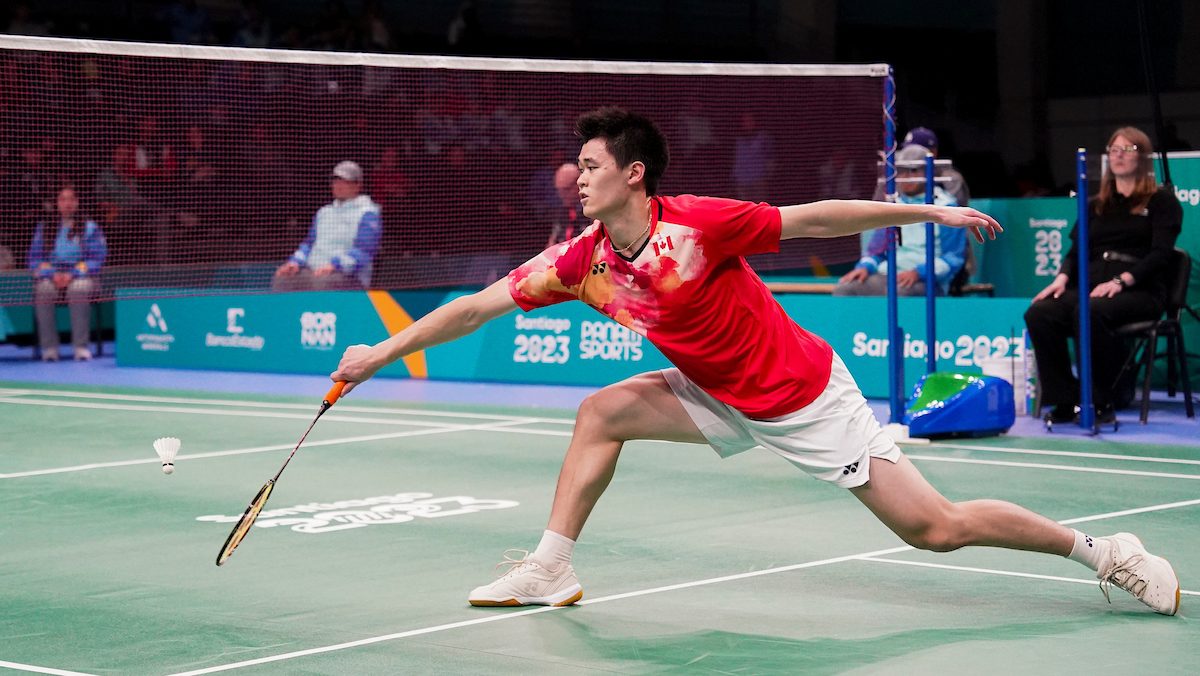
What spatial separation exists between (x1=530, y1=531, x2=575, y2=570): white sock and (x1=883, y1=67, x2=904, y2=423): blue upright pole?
18.0ft

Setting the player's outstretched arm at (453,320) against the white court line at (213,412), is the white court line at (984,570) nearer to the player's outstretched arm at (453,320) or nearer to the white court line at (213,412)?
the player's outstretched arm at (453,320)

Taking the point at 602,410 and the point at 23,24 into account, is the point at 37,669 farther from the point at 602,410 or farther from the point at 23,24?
the point at 23,24

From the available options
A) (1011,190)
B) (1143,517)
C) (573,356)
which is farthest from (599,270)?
(1011,190)

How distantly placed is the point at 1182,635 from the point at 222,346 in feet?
41.9

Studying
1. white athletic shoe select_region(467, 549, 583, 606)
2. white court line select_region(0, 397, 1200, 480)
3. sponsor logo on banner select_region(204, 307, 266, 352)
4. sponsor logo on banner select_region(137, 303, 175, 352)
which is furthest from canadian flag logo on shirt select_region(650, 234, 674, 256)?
sponsor logo on banner select_region(137, 303, 175, 352)

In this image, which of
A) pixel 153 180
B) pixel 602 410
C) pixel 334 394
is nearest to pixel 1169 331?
pixel 602 410

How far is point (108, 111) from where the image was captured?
1773cm

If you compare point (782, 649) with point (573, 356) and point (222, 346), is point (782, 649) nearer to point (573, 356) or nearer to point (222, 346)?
point (573, 356)

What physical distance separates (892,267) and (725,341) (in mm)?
5702

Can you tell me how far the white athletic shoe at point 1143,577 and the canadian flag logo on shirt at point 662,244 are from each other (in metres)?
1.94

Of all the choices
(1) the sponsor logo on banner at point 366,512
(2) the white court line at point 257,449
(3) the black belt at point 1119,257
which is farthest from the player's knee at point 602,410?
(3) the black belt at point 1119,257

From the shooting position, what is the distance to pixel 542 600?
6.55 m

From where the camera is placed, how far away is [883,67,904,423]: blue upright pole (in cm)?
1164

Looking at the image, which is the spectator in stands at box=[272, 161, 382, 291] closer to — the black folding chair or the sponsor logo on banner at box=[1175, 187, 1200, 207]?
the black folding chair
